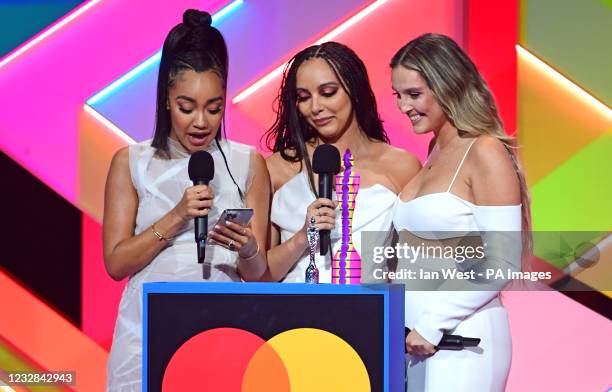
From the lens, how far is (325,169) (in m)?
2.61

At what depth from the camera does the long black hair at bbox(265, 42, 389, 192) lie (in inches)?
126

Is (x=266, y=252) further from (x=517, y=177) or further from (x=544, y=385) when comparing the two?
(x=544, y=385)

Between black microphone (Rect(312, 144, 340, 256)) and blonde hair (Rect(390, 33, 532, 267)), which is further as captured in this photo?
blonde hair (Rect(390, 33, 532, 267))

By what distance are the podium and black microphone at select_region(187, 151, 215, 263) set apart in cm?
46

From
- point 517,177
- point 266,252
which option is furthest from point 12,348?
point 517,177

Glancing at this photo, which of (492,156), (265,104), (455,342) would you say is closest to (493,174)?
(492,156)

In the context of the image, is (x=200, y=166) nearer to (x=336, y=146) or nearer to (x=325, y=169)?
(x=325, y=169)

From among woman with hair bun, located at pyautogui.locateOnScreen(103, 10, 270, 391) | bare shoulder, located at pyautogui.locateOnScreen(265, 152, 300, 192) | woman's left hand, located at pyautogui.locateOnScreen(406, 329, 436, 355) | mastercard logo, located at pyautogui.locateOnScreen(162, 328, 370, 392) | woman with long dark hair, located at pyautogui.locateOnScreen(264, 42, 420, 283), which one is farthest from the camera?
bare shoulder, located at pyautogui.locateOnScreen(265, 152, 300, 192)

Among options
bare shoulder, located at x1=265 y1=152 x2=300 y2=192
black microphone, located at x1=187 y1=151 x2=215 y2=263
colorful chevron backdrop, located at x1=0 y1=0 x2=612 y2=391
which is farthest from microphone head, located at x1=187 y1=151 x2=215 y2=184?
colorful chevron backdrop, located at x1=0 y1=0 x2=612 y2=391

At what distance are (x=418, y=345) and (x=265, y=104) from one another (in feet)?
5.65

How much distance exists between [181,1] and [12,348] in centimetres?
163

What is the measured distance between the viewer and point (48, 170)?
4148mm

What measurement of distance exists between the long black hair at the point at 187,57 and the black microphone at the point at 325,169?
491mm

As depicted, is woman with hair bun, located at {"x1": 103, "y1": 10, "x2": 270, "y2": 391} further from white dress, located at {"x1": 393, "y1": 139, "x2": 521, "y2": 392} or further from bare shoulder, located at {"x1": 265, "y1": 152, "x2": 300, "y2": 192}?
white dress, located at {"x1": 393, "y1": 139, "x2": 521, "y2": 392}
